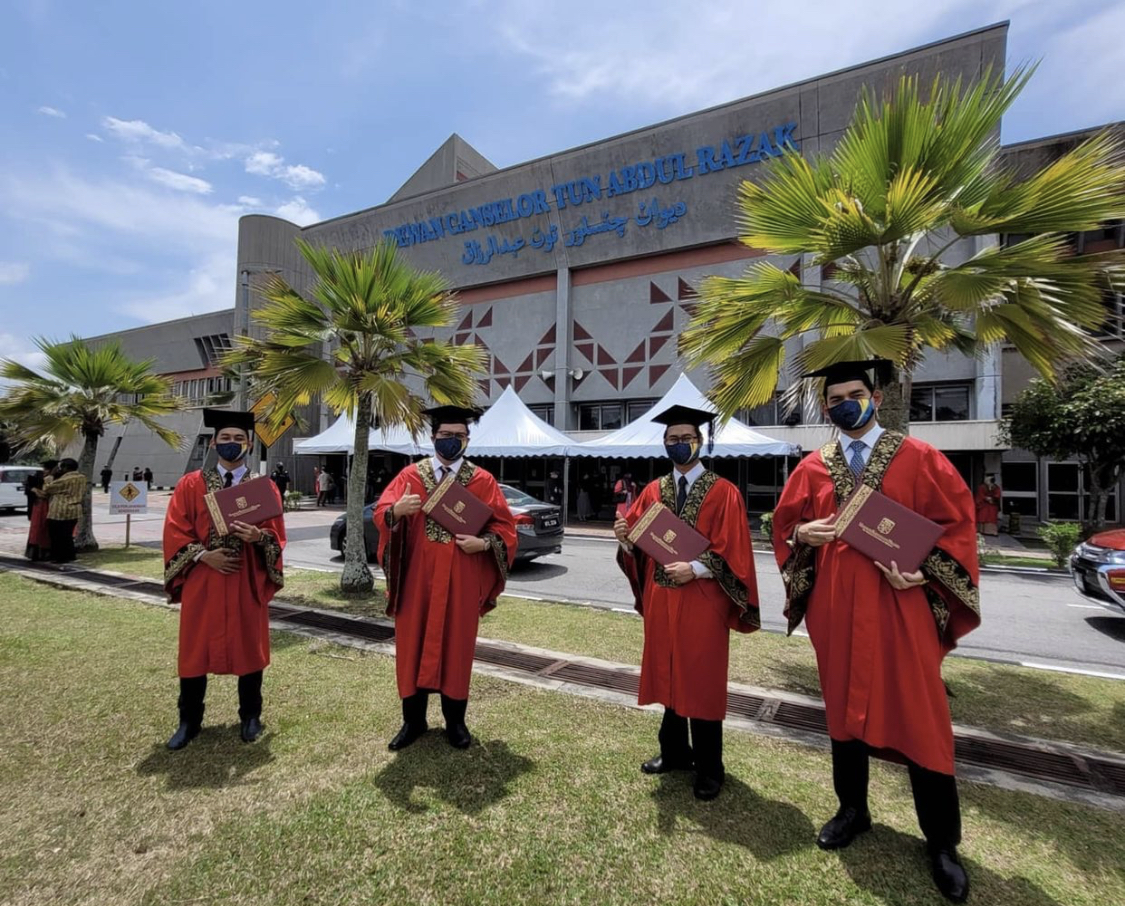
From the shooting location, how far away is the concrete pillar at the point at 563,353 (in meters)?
23.5

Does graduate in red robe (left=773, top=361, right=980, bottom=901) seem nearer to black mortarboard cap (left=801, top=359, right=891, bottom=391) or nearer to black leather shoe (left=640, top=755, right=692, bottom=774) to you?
black mortarboard cap (left=801, top=359, right=891, bottom=391)

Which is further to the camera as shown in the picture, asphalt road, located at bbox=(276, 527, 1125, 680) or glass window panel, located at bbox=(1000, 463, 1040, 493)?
glass window panel, located at bbox=(1000, 463, 1040, 493)

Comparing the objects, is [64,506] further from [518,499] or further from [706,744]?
[706,744]

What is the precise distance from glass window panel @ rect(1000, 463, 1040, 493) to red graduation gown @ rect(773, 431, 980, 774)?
20141 millimetres

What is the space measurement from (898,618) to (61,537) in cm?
1252

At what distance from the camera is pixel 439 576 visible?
3395 mm

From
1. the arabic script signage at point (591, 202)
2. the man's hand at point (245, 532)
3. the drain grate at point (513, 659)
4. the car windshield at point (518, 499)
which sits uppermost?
the arabic script signage at point (591, 202)

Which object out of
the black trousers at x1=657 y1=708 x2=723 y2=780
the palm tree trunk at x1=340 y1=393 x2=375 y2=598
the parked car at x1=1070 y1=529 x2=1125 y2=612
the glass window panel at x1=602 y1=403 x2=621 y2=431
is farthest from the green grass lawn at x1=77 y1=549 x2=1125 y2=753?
the glass window panel at x1=602 y1=403 x2=621 y2=431

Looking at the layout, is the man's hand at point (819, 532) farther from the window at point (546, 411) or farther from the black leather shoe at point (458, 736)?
the window at point (546, 411)

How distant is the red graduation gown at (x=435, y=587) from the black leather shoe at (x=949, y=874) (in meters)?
2.33

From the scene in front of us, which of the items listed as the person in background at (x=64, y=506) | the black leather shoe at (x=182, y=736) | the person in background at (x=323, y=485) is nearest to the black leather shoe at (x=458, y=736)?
the black leather shoe at (x=182, y=736)

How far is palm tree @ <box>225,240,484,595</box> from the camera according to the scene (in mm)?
7336

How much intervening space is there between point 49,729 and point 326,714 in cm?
168

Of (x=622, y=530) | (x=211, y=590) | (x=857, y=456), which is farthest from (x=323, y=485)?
(x=857, y=456)
